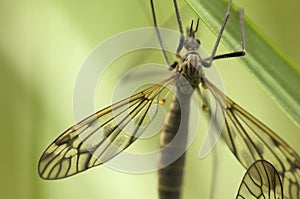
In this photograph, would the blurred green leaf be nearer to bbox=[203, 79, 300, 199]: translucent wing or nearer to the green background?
bbox=[203, 79, 300, 199]: translucent wing

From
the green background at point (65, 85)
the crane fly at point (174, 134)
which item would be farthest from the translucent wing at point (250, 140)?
the green background at point (65, 85)

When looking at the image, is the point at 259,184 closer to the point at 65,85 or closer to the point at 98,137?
the point at 98,137

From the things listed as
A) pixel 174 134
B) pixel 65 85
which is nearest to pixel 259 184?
pixel 174 134

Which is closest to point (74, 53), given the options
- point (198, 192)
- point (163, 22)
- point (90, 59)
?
point (90, 59)

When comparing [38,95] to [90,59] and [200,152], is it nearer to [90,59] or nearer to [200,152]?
[90,59]

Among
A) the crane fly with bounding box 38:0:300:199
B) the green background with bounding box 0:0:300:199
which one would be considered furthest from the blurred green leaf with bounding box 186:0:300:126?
the green background with bounding box 0:0:300:199

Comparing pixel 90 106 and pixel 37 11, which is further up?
pixel 37 11
